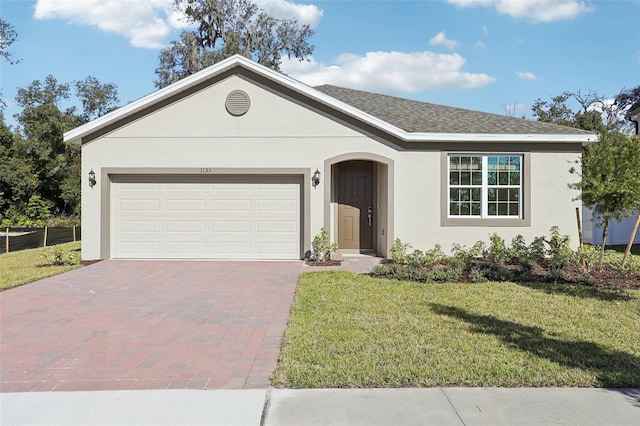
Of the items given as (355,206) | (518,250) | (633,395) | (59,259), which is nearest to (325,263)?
(355,206)

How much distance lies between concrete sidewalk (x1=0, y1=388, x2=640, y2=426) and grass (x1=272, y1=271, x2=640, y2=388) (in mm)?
211

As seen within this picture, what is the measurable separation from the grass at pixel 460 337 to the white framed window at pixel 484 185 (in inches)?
168

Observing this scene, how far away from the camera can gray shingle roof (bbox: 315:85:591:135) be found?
42.0ft

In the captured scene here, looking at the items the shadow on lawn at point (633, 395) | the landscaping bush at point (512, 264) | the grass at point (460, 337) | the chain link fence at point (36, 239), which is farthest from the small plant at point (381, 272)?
the chain link fence at point (36, 239)

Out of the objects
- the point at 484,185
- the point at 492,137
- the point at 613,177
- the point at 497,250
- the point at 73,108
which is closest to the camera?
the point at 613,177

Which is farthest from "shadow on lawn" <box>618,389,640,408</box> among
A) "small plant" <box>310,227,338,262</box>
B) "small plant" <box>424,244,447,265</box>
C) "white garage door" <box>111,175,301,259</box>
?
"white garage door" <box>111,175,301,259</box>

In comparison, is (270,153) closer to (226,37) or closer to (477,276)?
(477,276)

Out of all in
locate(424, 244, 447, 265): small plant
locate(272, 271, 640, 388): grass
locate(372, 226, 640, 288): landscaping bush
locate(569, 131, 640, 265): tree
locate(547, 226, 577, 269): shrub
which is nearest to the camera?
locate(272, 271, 640, 388): grass

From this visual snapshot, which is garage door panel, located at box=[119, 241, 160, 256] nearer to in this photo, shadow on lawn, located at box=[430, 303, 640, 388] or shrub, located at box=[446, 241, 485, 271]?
shrub, located at box=[446, 241, 485, 271]

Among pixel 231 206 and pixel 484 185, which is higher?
pixel 484 185

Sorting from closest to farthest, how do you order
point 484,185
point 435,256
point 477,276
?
1. point 477,276
2. point 435,256
3. point 484,185

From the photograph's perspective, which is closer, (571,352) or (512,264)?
(571,352)

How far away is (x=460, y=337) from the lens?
570 cm

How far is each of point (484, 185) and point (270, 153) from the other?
5.80m
